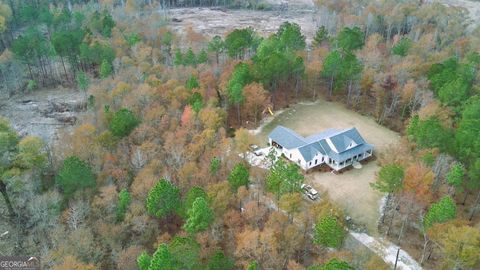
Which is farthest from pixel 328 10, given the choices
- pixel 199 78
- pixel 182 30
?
pixel 199 78

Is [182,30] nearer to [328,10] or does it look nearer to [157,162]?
[328,10]

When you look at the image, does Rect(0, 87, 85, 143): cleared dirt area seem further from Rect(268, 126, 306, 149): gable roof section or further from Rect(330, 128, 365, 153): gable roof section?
Rect(330, 128, 365, 153): gable roof section

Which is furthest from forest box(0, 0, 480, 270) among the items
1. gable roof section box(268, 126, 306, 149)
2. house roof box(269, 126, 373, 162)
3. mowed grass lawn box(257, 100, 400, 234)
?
house roof box(269, 126, 373, 162)

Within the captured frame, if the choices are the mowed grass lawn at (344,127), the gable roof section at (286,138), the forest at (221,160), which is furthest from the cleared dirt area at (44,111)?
the mowed grass lawn at (344,127)

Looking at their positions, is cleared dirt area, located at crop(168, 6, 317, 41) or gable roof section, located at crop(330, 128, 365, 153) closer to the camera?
gable roof section, located at crop(330, 128, 365, 153)

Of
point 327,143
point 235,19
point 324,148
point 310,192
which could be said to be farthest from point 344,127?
point 235,19

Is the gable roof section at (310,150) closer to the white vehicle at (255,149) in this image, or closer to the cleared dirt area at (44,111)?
the white vehicle at (255,149)

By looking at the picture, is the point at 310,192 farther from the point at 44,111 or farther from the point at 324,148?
the point at 44,111

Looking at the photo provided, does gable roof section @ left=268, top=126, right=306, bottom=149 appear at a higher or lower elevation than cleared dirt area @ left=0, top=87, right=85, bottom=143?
higher
